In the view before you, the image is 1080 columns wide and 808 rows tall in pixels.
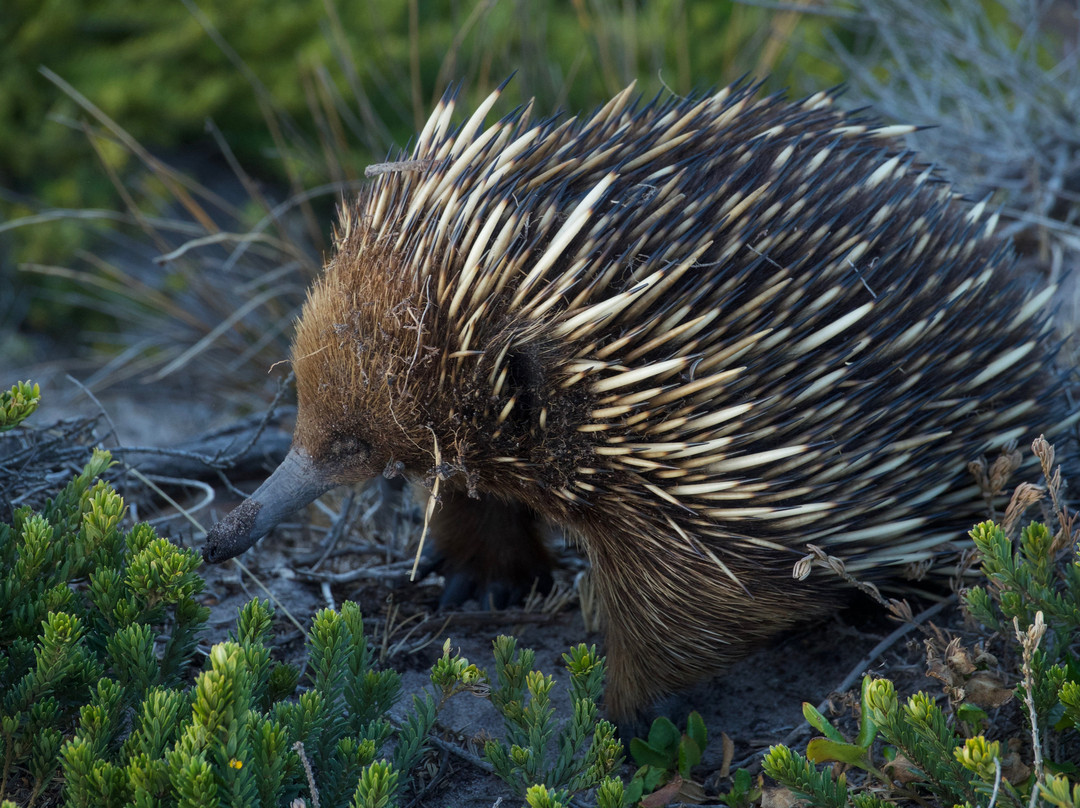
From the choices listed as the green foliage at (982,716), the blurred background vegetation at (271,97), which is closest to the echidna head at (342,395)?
the green foliage at (982,716)

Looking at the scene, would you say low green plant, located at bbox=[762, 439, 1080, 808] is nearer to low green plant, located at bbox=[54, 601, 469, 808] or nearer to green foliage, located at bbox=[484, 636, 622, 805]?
green foliage, located at bbox=[484, 636, 622, 805]

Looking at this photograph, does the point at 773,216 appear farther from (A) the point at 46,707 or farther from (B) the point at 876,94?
(B) the point at 876,94

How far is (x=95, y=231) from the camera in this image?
19.3 feet

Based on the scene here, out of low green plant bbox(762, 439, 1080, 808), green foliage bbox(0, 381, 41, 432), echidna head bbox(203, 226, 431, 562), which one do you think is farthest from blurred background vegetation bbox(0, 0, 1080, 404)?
low green plant bbox(762, 439, 1080, 808)

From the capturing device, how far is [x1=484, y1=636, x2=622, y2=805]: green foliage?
1.95 metres

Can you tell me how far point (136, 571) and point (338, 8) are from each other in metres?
4.98

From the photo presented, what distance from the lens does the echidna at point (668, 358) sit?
2168 mm

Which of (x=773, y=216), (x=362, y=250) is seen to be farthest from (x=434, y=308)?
(x=773, y=216)

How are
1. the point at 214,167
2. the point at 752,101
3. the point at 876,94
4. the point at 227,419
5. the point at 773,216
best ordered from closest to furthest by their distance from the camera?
the point at 773,216 → the point at 752,101 → the point at 227,419 → the point at 876,94 → the point at 214,167

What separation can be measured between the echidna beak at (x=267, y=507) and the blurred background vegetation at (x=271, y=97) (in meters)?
2.24

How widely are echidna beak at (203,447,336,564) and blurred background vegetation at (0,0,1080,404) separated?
2.24 meters

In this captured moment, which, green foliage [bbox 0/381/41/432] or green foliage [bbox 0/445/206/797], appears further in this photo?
green foliage [bbox 0/381/41/432]

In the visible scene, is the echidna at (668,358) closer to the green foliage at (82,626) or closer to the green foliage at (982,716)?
the green foliage at (82,626)

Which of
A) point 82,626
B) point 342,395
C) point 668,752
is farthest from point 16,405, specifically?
point 668,752
